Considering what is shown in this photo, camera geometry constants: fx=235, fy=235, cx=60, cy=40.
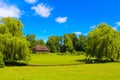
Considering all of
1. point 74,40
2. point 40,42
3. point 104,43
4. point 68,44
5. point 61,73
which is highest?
point 40,42

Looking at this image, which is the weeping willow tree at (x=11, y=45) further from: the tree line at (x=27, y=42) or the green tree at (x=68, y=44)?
the green tree at (x=68, y=44)

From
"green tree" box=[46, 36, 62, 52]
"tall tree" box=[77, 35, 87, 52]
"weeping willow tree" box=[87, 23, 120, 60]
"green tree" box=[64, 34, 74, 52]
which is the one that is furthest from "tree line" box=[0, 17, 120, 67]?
"green tree" box=[46, 36, 62, 52]

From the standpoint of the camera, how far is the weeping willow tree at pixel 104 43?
53656 mm

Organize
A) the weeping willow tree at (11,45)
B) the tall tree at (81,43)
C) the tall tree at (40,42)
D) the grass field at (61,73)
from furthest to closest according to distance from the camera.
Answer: the tall tree at (40,42), the tall tree at (81,43), the weeping willow tree at (11,45), the grass field at (61,73)

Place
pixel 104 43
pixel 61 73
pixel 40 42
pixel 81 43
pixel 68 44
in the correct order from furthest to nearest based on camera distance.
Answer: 1. pixel 40 42
2. pixel 81 43
3. pixel 68 44
4. pixel 104 43
5. pixel 61 73

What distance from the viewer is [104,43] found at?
54719 millimetres

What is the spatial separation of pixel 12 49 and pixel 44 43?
104m

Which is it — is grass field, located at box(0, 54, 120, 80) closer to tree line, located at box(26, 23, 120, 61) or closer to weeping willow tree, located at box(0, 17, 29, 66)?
weeping willow tree, located at box(0, 17, 29, 66)

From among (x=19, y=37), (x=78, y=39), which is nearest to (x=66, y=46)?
(x=78, y=39)

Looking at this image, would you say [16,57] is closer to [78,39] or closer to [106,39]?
[106,39]

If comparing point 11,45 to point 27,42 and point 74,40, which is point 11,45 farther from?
point 74,40

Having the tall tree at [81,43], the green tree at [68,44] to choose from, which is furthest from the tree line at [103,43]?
the tall tree at [81,43]

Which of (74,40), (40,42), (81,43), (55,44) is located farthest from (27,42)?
(40,42)

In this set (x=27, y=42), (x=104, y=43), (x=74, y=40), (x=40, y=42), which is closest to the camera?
(x=27, y=42)
